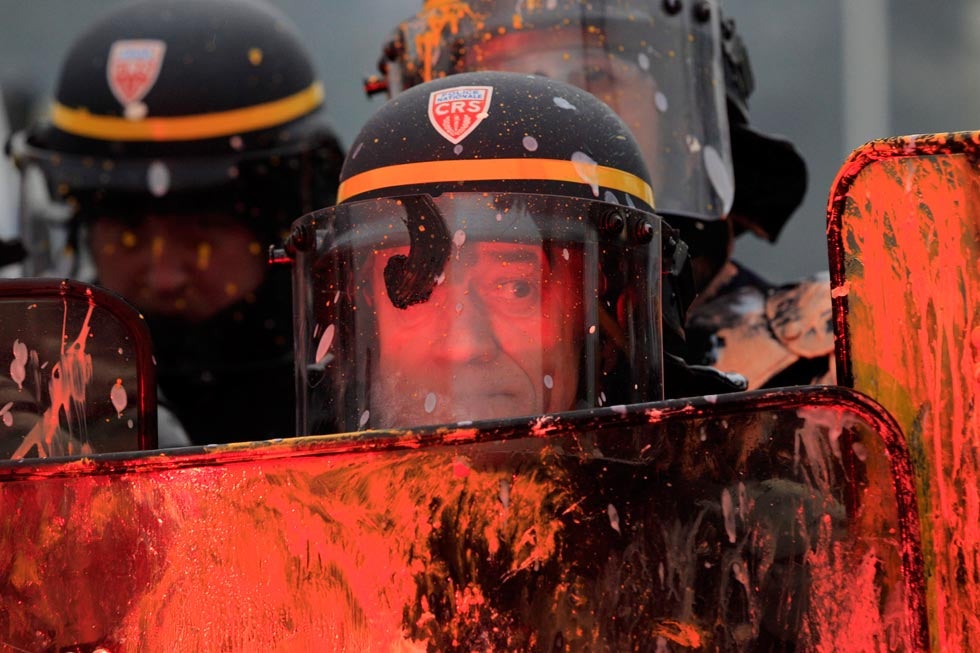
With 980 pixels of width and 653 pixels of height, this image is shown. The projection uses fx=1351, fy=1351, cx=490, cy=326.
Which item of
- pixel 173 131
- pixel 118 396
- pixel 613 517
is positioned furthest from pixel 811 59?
Result: pixel 613 517

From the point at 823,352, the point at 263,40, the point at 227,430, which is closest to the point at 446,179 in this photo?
the point at 823,352

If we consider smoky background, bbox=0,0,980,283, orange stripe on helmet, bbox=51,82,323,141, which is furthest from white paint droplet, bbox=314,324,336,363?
smoky background, bbox=0,0,980,283

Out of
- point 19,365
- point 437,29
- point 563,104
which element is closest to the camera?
point 19,365

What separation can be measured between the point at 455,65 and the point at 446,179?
3.13 ft

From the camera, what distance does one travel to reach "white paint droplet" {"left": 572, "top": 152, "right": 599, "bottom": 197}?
6.44 feet

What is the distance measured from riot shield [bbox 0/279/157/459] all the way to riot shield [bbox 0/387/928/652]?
0.34 meters

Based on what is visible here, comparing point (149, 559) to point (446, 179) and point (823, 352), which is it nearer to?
point (446, 179)

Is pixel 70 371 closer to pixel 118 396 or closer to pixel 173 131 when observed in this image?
pixel 118 396

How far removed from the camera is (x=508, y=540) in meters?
1.29

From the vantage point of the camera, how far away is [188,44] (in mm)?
3766

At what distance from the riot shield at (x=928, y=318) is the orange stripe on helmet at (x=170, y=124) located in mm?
2660

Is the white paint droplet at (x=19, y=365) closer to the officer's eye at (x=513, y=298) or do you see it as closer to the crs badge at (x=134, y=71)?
the officer's eye at (x=513, y=298)

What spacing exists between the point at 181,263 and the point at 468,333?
6.51ft

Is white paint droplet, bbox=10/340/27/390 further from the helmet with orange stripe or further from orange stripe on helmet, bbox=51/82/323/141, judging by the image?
orange stripe on helmet, bbox=51/82/323/141
